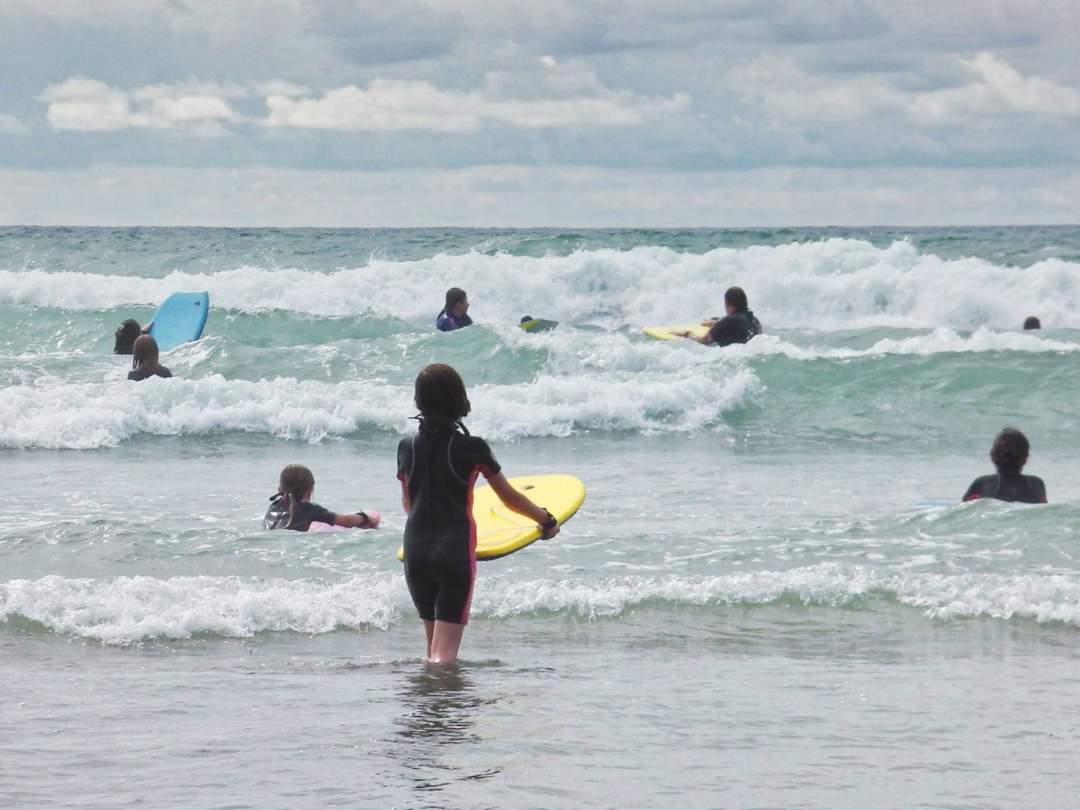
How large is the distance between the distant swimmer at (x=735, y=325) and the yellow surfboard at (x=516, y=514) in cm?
902

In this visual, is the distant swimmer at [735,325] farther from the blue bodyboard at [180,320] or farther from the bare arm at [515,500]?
the bare arm at [515,500]

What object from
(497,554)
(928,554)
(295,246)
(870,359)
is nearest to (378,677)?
(497,554)

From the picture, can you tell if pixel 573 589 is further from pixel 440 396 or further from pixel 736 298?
pixel 736 298

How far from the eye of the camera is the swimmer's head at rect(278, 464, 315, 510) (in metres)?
8.00

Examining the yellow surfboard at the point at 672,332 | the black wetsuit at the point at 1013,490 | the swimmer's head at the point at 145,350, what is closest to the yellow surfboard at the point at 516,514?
the black wetsuit at the point at 1013,490

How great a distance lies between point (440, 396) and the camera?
16.9 ft

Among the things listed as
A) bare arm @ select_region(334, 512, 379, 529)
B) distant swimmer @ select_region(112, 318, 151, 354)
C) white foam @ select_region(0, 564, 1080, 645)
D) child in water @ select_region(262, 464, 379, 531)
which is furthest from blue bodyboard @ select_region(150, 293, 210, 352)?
bare arm @ select_region(334, 512, 379, 529)

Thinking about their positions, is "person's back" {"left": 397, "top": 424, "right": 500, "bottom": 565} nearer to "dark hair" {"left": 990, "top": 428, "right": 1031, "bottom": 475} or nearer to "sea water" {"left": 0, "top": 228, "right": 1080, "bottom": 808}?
"sea water" {"left": 0, "top": 228, "right": 1080, "bottom": 808}

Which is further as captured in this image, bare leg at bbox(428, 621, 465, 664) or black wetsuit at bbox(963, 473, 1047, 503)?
black wetsuit at bbox(963, 473, 1047, 503)

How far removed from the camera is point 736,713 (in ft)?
17.3

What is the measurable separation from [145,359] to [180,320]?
5576 millimetres

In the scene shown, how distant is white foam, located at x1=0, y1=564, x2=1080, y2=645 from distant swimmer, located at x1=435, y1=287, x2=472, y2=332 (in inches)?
388

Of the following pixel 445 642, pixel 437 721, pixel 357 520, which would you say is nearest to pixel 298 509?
pixel 357 520

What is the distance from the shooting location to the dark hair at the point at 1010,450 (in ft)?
27.9
